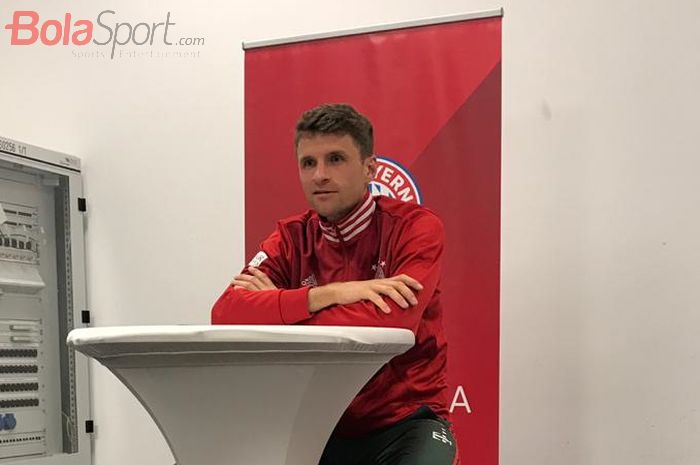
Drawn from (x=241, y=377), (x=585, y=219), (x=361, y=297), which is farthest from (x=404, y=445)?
(x=585, y=219)

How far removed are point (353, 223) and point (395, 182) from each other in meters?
0.88

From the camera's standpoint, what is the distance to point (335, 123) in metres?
2.03

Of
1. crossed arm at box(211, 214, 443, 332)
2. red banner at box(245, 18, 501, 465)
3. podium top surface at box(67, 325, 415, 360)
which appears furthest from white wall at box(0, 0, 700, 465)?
podium top surface at box(67, 325, 415, 360)

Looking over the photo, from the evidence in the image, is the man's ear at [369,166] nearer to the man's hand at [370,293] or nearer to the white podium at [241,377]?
the man's hand at [370,293]

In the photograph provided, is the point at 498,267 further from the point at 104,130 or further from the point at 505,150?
the point at 104,130

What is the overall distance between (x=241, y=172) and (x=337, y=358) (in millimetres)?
2186

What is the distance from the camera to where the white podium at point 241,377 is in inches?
52.3

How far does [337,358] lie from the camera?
146cm

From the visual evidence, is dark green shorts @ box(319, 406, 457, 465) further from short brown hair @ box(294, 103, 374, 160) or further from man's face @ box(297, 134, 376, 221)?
short brown hair @ box(294, 103, 374, 160)

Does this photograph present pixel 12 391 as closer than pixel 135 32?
Yes

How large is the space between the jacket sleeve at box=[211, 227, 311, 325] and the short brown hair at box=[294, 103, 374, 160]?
1.24 feet

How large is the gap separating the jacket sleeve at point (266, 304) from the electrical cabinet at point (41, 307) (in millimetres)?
1627

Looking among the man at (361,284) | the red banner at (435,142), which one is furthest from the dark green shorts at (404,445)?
the red banner at (435,142)

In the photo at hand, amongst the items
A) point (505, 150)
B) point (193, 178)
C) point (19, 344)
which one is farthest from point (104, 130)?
point (505, 150)
